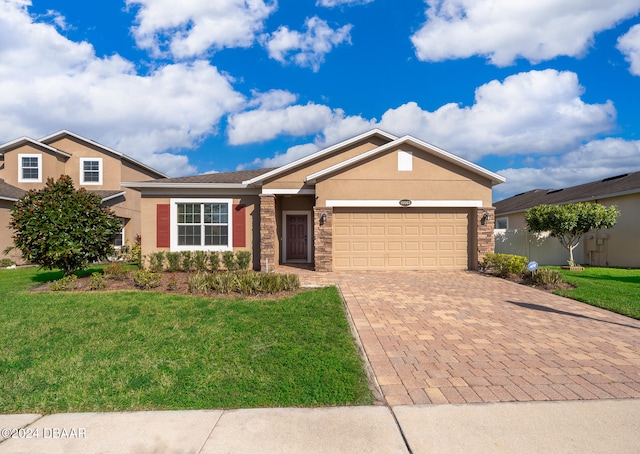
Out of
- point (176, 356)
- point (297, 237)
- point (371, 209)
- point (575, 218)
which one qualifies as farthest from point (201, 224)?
point (575, 218)

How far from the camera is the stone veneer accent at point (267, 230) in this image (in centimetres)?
1310

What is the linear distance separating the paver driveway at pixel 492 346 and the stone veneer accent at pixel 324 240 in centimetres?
371

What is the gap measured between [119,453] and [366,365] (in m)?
2.72

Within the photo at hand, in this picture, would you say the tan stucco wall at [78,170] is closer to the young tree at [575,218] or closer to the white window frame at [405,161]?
the white window frame at [405,161]

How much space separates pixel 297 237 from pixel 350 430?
13.1 meters

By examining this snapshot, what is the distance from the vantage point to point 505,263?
11523 mm

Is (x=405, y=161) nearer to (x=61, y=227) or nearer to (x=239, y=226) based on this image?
(x=239, y=226)

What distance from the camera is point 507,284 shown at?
10344 mm

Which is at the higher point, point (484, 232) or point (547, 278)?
point (484, 232)

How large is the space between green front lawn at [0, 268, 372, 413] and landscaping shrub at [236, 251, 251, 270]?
5.50 m

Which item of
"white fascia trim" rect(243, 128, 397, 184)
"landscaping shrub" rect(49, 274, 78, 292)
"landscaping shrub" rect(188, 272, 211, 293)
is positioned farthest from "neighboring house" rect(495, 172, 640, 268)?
"landscaping shrub" rect(49, 274, 78, 292)

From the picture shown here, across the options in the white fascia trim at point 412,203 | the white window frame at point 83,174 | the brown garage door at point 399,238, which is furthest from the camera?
the white window frame at point 83,174

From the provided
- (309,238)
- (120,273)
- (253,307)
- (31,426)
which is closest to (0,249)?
(120,273)

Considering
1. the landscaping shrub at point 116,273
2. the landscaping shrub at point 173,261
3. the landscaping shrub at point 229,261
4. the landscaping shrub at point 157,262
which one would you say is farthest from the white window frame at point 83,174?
the landscaping shrub at point 229,261
